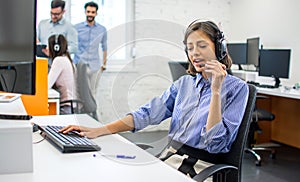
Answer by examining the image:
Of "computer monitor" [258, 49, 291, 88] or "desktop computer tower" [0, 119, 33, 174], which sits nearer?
"desktop computer tower" [0, 119, 33, 174]

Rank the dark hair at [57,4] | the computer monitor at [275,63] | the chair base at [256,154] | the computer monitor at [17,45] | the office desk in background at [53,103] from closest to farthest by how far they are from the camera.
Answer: the computer monitor at [17,45] < the office desk in background at [53,103] < the chair base at [256,154] < the computer monitor at [275,63] < the dark hair at [57,4]

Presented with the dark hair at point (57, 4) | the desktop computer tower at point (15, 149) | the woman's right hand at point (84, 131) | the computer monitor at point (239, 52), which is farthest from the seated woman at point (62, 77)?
the computer monitor at point (239, 52)

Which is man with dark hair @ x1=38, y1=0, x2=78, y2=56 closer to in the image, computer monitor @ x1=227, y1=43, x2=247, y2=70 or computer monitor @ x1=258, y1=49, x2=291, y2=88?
computer monitor @ x1=227, y1=43, x2=247, y2=70

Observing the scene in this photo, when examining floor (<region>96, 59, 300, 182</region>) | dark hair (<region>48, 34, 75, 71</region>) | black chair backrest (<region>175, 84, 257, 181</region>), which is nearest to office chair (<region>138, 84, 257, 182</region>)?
black chair backrest (<region>175, 84, 257, 181</region>)

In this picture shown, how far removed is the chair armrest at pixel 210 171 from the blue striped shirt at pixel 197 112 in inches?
3.1

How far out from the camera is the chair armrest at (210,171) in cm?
120

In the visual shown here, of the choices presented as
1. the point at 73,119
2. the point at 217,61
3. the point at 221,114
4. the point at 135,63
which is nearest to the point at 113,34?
the point at 135,63

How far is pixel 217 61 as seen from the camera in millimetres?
1276

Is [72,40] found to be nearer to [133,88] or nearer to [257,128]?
[257,128]

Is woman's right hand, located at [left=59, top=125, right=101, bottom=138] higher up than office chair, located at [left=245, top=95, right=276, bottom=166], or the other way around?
woman's right hand, located at [left=59, top=125, right=101, bottom=138]

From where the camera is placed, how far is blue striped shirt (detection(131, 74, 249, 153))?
133 cm

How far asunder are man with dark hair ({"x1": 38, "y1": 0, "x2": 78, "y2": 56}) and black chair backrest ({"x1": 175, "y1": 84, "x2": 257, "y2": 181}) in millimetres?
3077

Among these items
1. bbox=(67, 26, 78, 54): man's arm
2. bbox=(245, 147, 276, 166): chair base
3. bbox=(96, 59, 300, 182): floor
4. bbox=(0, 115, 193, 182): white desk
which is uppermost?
bbox=(67, 26, 78, 54): man's arm

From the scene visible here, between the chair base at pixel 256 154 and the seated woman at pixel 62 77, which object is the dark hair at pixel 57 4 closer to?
the seated woman at pixel 62 77
